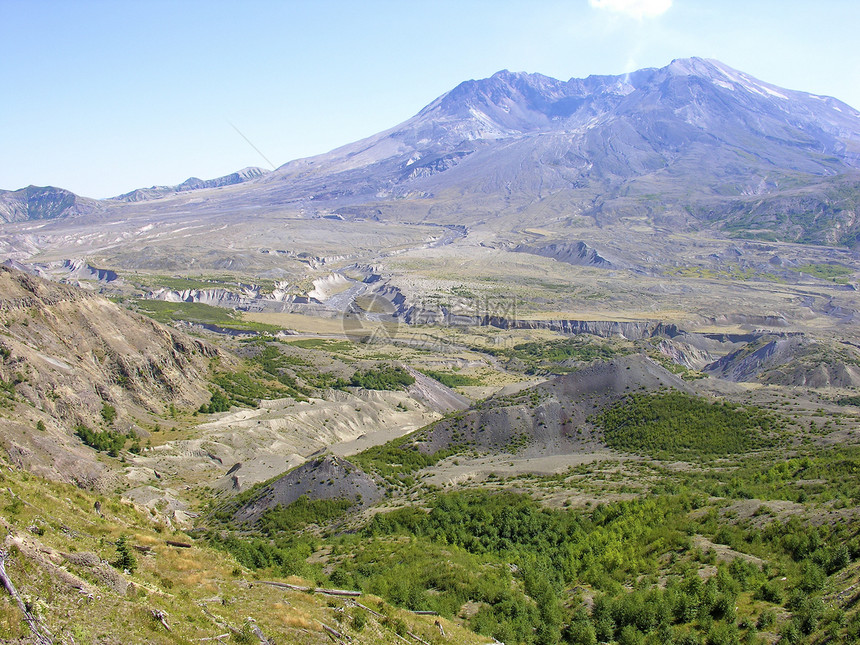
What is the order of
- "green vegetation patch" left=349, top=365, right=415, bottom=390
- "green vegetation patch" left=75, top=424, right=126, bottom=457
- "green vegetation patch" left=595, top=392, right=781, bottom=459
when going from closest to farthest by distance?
"green vegetation patch" left=595, top=392, right=781, bottom=459 → "green vegetation patch" left=75, top=424, right=126, bottom=457 → "green vegetation patch" left=349, top=365, right=415, bottom=390

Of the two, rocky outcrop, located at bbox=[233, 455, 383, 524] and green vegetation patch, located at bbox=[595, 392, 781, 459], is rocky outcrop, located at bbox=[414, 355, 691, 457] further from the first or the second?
rocky outcrop, located at bbox=[233, 455, 383, 524]

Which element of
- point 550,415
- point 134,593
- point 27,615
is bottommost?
point 550,415

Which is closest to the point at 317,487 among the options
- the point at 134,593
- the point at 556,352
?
the point at 134,593

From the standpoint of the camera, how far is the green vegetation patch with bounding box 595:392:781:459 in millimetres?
32125

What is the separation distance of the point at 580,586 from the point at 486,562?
3.00 m

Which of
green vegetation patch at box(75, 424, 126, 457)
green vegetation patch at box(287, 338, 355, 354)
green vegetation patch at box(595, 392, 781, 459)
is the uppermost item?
green vegetation patch at box(75, 424, 126, 457)

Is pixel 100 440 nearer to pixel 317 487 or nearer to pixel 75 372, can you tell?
pixel 75 372

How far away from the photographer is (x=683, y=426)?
34.8m

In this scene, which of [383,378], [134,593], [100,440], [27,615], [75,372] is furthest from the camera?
[383,378]

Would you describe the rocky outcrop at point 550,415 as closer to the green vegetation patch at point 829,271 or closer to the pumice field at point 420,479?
the pumice field at point 420,479

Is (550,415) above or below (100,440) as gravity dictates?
below

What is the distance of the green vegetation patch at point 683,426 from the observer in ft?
105

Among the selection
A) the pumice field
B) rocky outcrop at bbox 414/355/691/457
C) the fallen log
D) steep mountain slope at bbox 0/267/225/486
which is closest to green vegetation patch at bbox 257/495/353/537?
the pumice field

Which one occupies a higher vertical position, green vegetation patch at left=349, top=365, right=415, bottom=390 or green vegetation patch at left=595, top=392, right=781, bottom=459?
green vegetation patch at left=349, top=365, right=415, bottom=390
